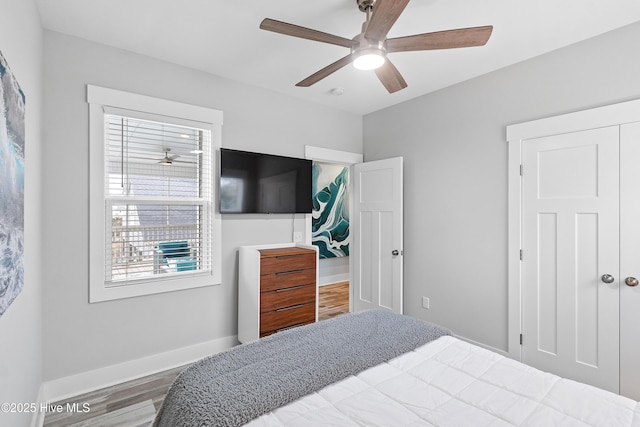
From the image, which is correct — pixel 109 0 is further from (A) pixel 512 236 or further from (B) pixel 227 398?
(A) pixel 512 236

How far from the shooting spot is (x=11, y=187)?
4.09 ft

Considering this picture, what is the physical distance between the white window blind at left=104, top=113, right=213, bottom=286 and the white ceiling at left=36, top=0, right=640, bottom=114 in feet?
2.08

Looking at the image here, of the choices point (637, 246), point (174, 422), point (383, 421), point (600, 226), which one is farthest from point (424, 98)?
point (174, 422)

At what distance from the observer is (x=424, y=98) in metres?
3.44

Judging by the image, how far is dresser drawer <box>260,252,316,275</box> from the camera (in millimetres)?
2896

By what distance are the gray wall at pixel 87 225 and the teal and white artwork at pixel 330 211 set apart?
214cm

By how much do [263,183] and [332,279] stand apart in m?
3.00

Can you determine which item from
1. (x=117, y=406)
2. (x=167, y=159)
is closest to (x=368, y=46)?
(x=167, y=159)

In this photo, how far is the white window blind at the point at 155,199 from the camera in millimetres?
2521

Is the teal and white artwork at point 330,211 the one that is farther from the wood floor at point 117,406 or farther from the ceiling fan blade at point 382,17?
the ceiling fan blade at point 382,17

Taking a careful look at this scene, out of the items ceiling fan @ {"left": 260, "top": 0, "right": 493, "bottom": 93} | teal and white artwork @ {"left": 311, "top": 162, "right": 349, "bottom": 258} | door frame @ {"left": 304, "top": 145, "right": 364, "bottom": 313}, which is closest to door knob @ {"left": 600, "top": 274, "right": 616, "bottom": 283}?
ceiling fan @ {"left": 260, "top": 0, "right": 493, "bottom": 93}

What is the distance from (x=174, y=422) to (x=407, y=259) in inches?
113

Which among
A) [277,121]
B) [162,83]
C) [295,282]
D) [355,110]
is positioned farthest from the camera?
[355,110]

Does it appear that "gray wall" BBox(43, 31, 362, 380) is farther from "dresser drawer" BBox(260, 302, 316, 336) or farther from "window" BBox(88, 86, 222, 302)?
"dresser drawer" BBox(260, 302, 316, 336)
